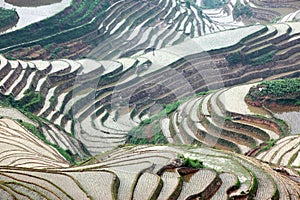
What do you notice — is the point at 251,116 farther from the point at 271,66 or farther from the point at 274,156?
the point at 271,66

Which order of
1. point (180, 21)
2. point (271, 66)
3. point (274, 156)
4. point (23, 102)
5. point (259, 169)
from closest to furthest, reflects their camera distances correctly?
point (259, 169) → point (274, 156) → point (23, 102) → point (271, 66) → point (180, 21)

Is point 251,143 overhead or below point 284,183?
below

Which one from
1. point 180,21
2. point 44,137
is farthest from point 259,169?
point 180,21

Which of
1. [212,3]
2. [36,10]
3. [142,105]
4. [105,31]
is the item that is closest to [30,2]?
[36,10]

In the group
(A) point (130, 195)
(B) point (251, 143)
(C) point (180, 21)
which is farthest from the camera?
(C) point (180, 21)

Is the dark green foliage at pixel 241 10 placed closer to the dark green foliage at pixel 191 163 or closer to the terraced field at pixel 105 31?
the terraced field at pixel 105 31

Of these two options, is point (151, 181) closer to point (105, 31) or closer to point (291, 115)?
point (291, 115)

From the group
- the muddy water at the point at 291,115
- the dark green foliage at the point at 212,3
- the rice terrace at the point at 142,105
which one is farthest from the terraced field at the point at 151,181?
the dark green foliage at the point at 212,3

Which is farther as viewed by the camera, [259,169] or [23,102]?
[23,102]
